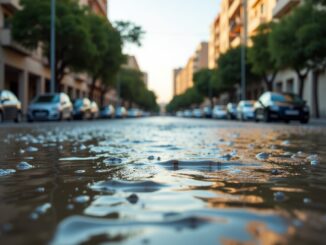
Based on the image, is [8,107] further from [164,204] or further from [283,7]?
[283,7]

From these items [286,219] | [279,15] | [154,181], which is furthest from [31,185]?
[279,15]

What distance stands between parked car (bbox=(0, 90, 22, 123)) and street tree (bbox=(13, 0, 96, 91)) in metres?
9.74

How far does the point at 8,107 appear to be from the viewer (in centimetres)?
2066

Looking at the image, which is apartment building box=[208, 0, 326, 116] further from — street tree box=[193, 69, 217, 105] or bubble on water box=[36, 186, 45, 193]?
bubble on water box=[36, 186, 45, 193]

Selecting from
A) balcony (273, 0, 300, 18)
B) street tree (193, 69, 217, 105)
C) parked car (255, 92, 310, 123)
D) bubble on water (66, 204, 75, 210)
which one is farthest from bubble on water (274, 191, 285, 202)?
street tree (193, 69, 217, 105)

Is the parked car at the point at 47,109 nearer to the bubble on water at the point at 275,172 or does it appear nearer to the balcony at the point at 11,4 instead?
the balcony at the point at 11,4

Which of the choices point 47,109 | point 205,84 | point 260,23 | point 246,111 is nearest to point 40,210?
point 47,109

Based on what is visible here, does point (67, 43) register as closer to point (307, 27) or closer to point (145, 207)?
point (307, 27)

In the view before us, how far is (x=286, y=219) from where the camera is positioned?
1.97m

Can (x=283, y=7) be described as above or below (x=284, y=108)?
above

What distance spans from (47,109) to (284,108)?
11640 millimetres

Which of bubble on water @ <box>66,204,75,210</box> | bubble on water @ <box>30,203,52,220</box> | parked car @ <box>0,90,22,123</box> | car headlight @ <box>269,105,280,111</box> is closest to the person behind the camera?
bubble on water @ <box>30,203,52,220</box>

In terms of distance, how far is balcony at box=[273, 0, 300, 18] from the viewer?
128 ft

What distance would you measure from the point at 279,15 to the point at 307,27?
1937cm
